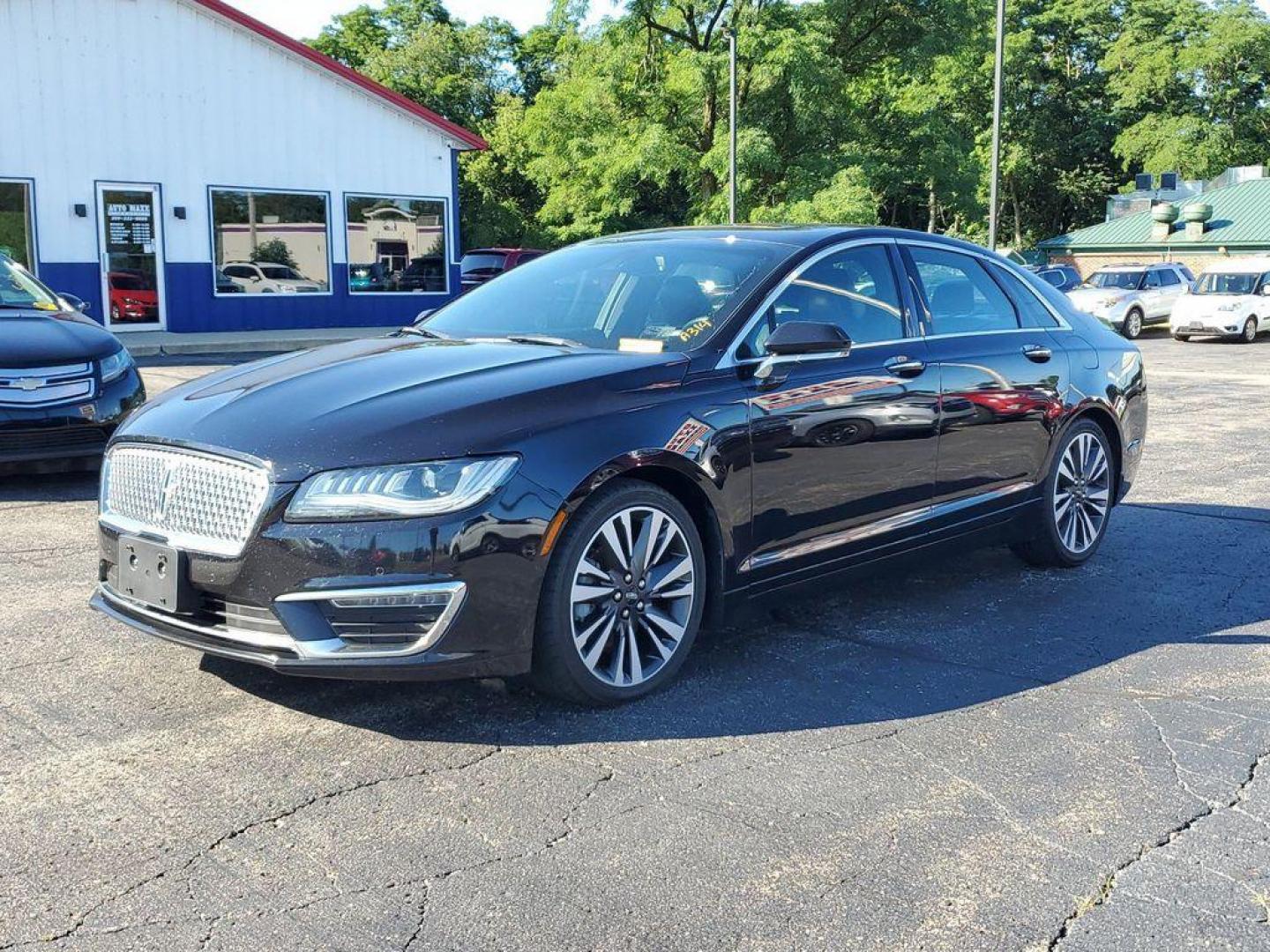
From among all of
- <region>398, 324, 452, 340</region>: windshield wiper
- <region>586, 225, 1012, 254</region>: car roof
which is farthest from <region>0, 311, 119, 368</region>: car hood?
<region>586, 225, 1012, 254</region>: car roof

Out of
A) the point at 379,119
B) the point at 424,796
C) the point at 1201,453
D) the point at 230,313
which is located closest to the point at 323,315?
the point at 230,313

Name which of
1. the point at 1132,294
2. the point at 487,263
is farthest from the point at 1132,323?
the point at 487,263

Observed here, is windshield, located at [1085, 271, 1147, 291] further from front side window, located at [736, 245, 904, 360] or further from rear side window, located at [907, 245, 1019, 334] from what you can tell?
front side window, located at [736, 245, 904, 360]

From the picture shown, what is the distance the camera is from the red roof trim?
2208cm

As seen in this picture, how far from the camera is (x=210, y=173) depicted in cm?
2244

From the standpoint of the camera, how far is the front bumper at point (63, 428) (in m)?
7.41

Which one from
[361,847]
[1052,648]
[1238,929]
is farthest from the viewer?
[1052,648]

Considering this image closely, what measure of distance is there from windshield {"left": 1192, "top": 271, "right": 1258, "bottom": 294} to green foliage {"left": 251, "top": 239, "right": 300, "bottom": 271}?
1934 cm

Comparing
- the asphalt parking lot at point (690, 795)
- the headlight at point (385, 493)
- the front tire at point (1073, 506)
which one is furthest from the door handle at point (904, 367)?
the headlight at point (385, 493)

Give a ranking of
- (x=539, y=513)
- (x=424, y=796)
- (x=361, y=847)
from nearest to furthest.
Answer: (x=361, y=847) < (x=424, y=796) < (x=539, y=513)

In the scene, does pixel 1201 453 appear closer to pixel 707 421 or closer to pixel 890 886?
pixel 707 421

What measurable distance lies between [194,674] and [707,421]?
1.97 meters

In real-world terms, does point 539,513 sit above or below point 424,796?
above

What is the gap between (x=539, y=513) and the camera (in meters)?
3.79
